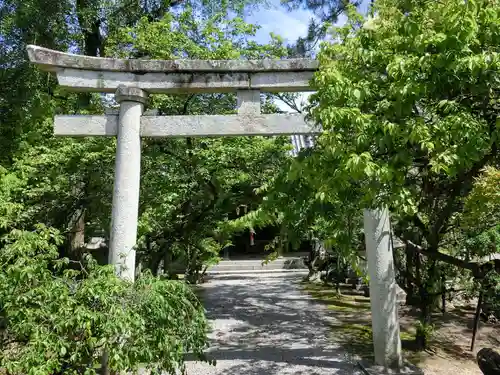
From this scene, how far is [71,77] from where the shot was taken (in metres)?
5.36

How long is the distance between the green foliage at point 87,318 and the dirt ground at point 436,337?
393 centimetres

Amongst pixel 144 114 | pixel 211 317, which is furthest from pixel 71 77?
pixel 211 317

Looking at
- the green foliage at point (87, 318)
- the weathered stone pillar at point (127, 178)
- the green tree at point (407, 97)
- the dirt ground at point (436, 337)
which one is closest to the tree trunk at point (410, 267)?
the dirt ground at point (436, 337)

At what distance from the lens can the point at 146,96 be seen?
555cm

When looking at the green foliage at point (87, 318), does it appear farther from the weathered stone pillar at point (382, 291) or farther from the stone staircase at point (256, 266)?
the stone staircase at point (256, 266)

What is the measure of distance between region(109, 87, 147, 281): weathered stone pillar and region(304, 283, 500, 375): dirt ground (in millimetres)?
3940

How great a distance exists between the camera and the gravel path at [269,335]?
607cm

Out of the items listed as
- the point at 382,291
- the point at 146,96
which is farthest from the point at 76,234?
the point at 382,291

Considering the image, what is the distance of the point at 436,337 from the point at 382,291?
2.69m

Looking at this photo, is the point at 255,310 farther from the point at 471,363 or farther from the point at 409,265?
the point at 471,363

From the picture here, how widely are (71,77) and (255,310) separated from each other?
7.54m

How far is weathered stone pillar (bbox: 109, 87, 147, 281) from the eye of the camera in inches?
205

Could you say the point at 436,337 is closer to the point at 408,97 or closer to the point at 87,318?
the point at 408,97

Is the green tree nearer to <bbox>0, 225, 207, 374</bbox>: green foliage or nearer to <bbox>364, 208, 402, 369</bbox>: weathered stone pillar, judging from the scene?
<bbox>0, 225, 207, 374</bbox>: green foliage
